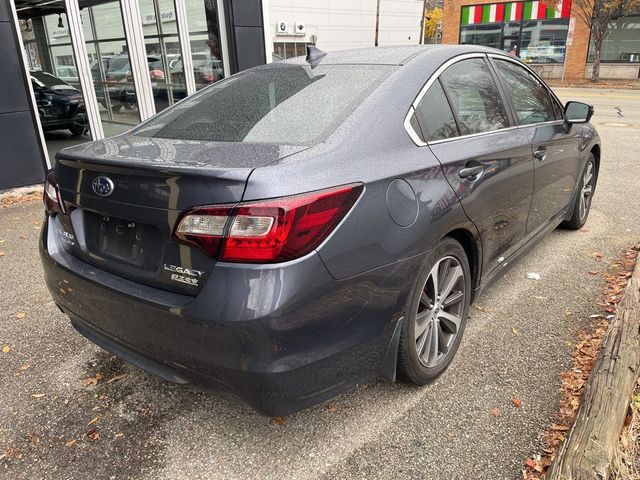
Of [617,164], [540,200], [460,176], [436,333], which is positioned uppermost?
[460,176]

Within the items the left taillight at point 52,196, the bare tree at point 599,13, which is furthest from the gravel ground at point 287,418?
the bare tree at point 599,13

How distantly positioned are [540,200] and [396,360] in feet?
6.41

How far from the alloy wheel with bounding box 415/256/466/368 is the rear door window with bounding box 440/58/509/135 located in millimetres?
771

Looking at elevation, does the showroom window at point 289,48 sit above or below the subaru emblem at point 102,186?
below

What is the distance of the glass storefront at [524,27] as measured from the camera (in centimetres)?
2912

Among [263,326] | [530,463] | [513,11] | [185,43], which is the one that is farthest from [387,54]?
[513,11]

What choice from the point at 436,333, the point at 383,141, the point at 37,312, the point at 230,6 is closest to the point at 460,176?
the point at 383,141

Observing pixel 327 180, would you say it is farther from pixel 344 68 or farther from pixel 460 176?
pixel 344 68

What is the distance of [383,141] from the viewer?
225cm

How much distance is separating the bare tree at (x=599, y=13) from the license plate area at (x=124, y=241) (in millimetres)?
27632

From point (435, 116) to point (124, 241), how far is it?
1.60 metres

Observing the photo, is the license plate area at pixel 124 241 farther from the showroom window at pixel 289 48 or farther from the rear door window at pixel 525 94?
the showroom window at pixel 289 48

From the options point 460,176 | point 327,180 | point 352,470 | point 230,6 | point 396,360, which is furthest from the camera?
point 230,6

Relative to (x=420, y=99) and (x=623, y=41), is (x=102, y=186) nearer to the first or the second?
(x=420, y=99)
